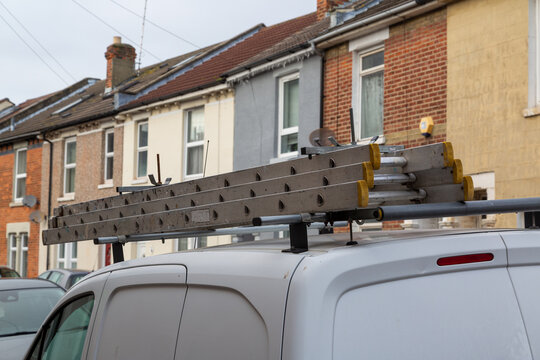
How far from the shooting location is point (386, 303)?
218cm

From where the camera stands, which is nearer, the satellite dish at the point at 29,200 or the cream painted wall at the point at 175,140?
the cream painted wall at the point at 175,140

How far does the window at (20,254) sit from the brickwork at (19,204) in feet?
1.34

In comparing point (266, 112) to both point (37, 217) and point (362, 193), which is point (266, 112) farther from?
point (362, 193)

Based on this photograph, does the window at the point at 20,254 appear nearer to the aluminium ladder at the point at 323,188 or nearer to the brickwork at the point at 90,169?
the brickwork at the point at 90,169

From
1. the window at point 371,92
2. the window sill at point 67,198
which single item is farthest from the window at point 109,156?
the window at point 371,92

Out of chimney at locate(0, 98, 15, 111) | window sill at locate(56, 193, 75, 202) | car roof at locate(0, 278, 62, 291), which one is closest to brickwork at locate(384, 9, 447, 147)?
car roof at locate(0, 278, 62, 291)

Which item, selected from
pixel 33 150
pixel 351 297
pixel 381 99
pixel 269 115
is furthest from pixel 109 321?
pixel 33 150

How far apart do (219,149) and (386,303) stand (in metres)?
16.6

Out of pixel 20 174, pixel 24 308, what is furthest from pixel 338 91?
pixel 20 174

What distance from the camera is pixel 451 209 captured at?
247 centimetres

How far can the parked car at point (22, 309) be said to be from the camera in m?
7.48

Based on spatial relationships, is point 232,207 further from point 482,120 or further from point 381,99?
point 381,99

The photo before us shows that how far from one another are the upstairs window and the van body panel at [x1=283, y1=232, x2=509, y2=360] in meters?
11.7

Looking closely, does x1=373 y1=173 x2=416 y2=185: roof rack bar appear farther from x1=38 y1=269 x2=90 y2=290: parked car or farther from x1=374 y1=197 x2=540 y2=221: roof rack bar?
x1=38 y1=269 x2=90 y2=290: parked car
